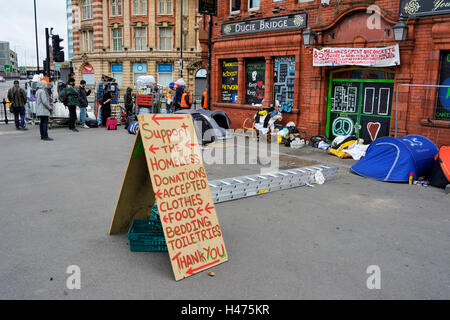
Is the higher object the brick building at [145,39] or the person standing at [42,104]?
the brick building at [145,39]

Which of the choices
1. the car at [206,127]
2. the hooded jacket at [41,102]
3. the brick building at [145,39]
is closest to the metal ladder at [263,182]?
the car at [206,127]

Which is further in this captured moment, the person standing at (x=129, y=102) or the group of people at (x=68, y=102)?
the person standing at (x=129, y=102)

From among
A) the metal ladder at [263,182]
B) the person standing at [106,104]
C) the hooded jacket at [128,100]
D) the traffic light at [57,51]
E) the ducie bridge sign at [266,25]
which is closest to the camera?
the metal ladder at [263,182]

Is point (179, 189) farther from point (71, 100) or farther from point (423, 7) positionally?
point (71, 100)

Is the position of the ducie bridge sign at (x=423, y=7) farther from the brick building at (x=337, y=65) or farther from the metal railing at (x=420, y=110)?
the metal railing at (x=420, y=110)

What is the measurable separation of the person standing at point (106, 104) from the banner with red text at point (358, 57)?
32.3 feet

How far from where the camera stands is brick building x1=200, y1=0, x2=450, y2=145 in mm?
10438

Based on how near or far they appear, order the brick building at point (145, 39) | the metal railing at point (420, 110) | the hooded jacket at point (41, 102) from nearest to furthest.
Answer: the metal railing at point (420, 110)
the hooded jacket at point (41, 102)
the brick building at point (145, 39)

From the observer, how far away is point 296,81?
548 inches

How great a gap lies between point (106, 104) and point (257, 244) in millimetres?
14876

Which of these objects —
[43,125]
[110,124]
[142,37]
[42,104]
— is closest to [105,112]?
[110,124]

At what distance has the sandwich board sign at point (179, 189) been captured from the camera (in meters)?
4.30

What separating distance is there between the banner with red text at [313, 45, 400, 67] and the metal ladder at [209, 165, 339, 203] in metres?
4.19
